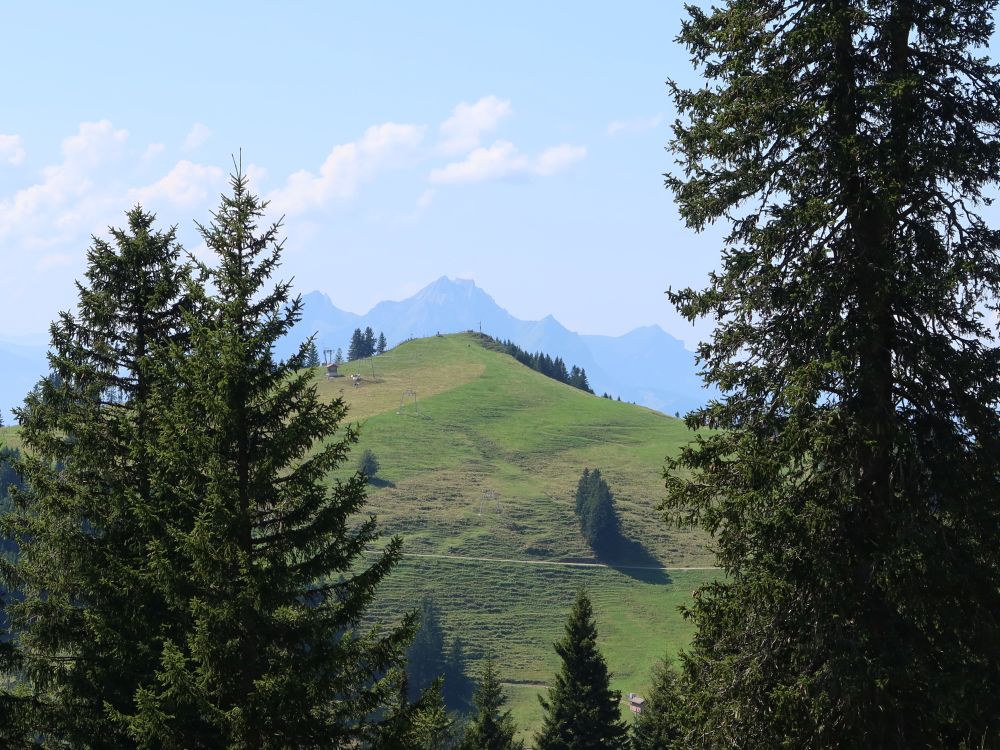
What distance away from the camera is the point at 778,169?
12641 mm

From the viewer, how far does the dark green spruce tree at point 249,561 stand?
13297mm

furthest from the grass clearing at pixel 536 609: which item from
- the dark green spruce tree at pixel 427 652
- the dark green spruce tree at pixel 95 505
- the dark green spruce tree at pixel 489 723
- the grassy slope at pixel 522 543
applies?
the dark green spruce tree at pixel 95 505

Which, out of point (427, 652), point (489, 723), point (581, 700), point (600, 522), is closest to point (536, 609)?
point (427, 652)

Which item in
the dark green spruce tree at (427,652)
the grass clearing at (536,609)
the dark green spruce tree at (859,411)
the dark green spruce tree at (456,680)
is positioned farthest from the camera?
the dark green spruce tree at (427,652)

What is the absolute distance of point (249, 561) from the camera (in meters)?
13.6

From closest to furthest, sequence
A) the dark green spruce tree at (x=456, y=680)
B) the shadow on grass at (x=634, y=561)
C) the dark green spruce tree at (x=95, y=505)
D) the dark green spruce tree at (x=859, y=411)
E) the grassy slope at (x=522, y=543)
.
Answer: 1. the dark green spruce tree at (x=859, y=411)
2. the dark green spruce tree at (x=95, y=505)
3. the dark green spruce tree at (x=456, y=680)
4. the grassy slope at (x=522, y=543)
5. the shadow on grass at (x=634, y=561)

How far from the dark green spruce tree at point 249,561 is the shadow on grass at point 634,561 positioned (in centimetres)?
13456

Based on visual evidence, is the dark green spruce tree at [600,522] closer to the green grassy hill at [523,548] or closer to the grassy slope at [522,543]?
the green grassy hill at [523,548]

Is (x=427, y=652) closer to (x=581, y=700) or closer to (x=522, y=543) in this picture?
(x=522, y=543)

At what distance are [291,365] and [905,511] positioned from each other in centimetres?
899

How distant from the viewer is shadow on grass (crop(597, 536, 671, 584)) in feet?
480

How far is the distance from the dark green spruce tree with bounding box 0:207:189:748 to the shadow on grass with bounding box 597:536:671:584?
132m

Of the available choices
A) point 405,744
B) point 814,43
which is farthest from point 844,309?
point 405,744

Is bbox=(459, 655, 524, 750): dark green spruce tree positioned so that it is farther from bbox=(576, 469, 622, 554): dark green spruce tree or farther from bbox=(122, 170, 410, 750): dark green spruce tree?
bbox=(576, 469, 622, 554): dark green spruce tree
